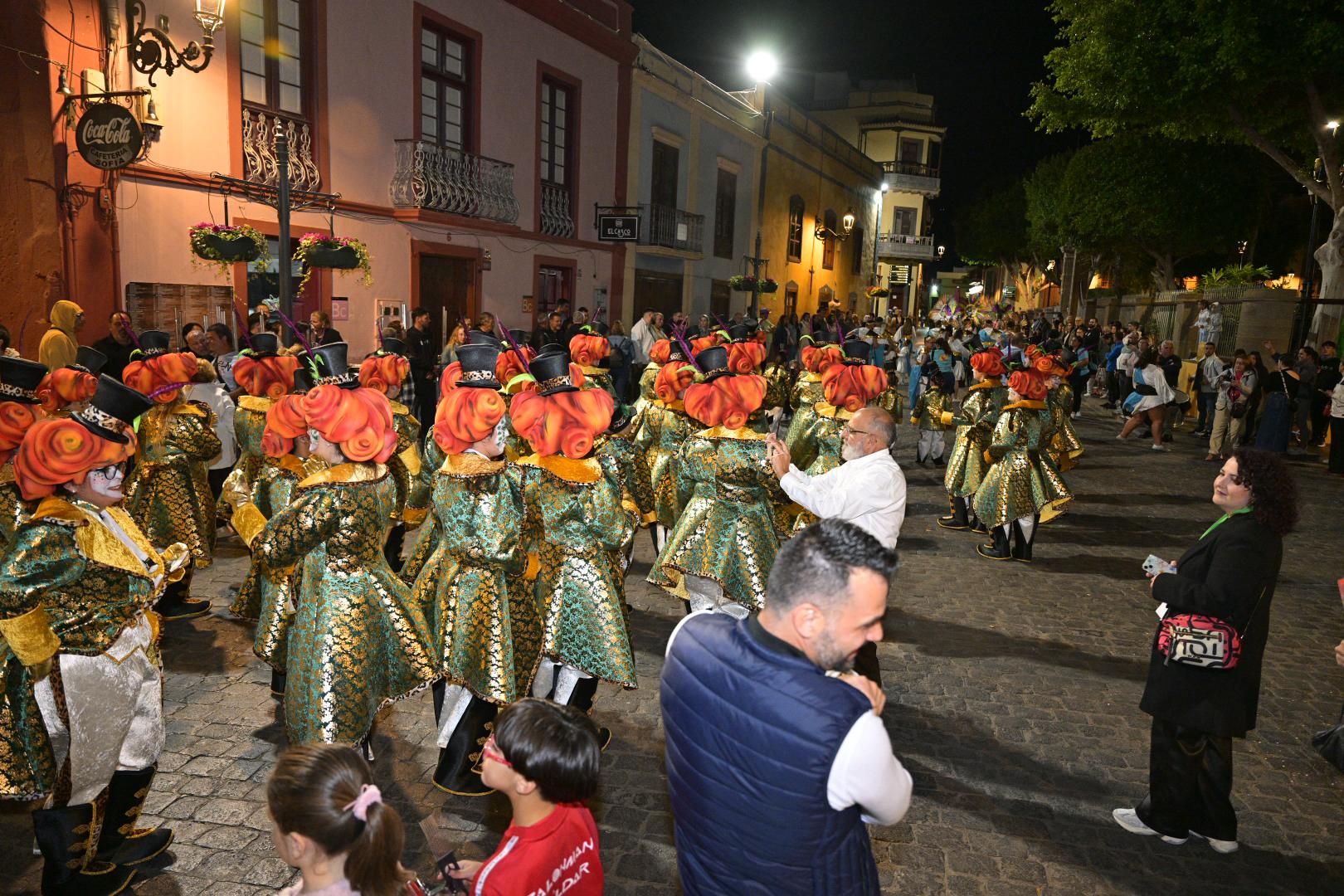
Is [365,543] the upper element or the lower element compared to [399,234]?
lower

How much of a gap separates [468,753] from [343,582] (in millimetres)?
1173

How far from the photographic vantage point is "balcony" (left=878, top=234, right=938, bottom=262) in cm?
4788

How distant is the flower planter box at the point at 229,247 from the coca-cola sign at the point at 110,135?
3.41 feet

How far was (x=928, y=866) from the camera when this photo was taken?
157 inches

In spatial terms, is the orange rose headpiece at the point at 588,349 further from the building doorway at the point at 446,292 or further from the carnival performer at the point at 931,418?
the building doorway at the point at 446,292

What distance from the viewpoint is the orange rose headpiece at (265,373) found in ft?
21.5

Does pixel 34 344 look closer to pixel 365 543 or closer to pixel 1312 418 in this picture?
pixel 365 543

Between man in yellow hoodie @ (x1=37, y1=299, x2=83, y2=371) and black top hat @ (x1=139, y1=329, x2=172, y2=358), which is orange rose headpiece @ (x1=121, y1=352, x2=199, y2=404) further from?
man in yellow hoodie @ (x1=37, y1=299, x2=83, y2=371)

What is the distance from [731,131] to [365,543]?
2551 centimetres

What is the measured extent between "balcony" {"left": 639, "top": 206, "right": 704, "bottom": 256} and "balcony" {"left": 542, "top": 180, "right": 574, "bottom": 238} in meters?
2.26

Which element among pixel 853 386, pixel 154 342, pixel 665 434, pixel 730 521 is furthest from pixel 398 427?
pixel 853 386

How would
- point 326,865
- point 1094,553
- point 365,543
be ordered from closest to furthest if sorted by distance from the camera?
point 326,865 → point 365,543 → point 1094,553

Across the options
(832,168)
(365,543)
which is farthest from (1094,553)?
(832,168)

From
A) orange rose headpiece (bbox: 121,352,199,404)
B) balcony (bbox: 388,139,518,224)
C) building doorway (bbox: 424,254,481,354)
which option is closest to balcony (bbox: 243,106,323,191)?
balcony (bbox: 388,139,518,224)
